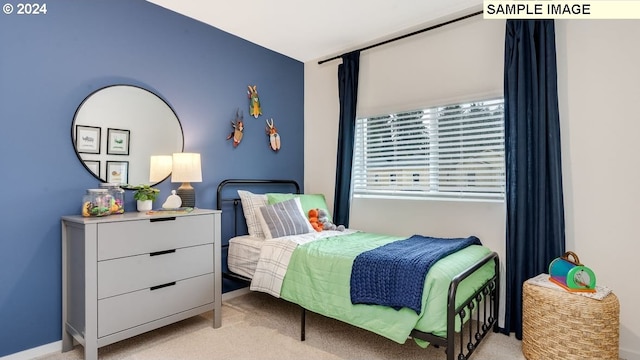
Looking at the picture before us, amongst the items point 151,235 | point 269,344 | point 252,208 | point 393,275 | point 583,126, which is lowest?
point 269,344

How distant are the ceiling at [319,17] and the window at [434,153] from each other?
80 centimetres

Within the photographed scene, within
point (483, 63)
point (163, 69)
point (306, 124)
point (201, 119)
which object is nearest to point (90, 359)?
point (201, 119)

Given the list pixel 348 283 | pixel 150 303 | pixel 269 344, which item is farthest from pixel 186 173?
pixel 348 283

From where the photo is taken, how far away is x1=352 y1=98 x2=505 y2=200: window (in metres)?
2.67

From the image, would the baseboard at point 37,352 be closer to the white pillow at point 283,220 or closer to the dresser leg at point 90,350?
the dresser leg at point 90,350

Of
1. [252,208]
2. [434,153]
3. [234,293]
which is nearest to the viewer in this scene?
[434,153]

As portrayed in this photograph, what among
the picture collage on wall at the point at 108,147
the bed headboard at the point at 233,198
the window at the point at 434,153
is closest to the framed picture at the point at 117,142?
the picture collage on wall at the point at 108,147

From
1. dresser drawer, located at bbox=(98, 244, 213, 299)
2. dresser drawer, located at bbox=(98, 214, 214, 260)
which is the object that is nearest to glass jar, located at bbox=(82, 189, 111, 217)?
dresser drawer, located at bbox=(98, 214, 214, 260)

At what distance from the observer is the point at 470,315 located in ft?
6.58

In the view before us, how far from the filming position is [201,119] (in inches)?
118

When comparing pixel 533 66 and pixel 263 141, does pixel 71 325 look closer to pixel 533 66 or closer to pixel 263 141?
pixel 263 141

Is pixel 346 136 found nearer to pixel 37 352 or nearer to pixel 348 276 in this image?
pixel 348 276

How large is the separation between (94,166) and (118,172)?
0.53 ft

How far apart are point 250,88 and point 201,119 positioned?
2.19ft
